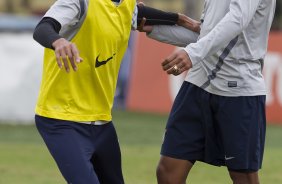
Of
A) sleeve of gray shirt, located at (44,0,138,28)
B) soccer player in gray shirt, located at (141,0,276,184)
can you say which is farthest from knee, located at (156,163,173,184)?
sleeve of gray shirt, located at (44,0,138,28)

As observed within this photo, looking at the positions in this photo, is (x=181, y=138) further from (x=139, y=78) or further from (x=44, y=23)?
(x=139, y=78)

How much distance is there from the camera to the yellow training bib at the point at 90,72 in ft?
21.7

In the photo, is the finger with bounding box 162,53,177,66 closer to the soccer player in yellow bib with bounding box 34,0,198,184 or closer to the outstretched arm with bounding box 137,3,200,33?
the soccer player in yellow bib with bounding box 34,0,198,184

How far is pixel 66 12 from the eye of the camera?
6406 mm

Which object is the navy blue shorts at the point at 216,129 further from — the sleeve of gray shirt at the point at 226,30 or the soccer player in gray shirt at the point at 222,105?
the sleeve of gray shirt at the point at 226,30

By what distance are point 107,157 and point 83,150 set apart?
341 mm

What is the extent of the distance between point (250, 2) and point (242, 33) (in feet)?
1.17

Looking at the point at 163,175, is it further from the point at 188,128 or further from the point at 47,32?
the point at 47,32

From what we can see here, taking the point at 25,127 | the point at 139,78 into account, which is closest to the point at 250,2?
the point at 25,127

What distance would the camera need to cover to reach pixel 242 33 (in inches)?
289

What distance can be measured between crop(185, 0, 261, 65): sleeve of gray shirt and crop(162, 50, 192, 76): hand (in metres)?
0.07

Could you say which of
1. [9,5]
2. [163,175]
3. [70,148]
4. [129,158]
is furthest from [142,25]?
[9,5]

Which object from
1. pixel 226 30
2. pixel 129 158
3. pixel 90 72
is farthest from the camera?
pixel 129 158

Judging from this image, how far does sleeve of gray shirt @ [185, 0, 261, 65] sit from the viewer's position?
6781 millimetres
